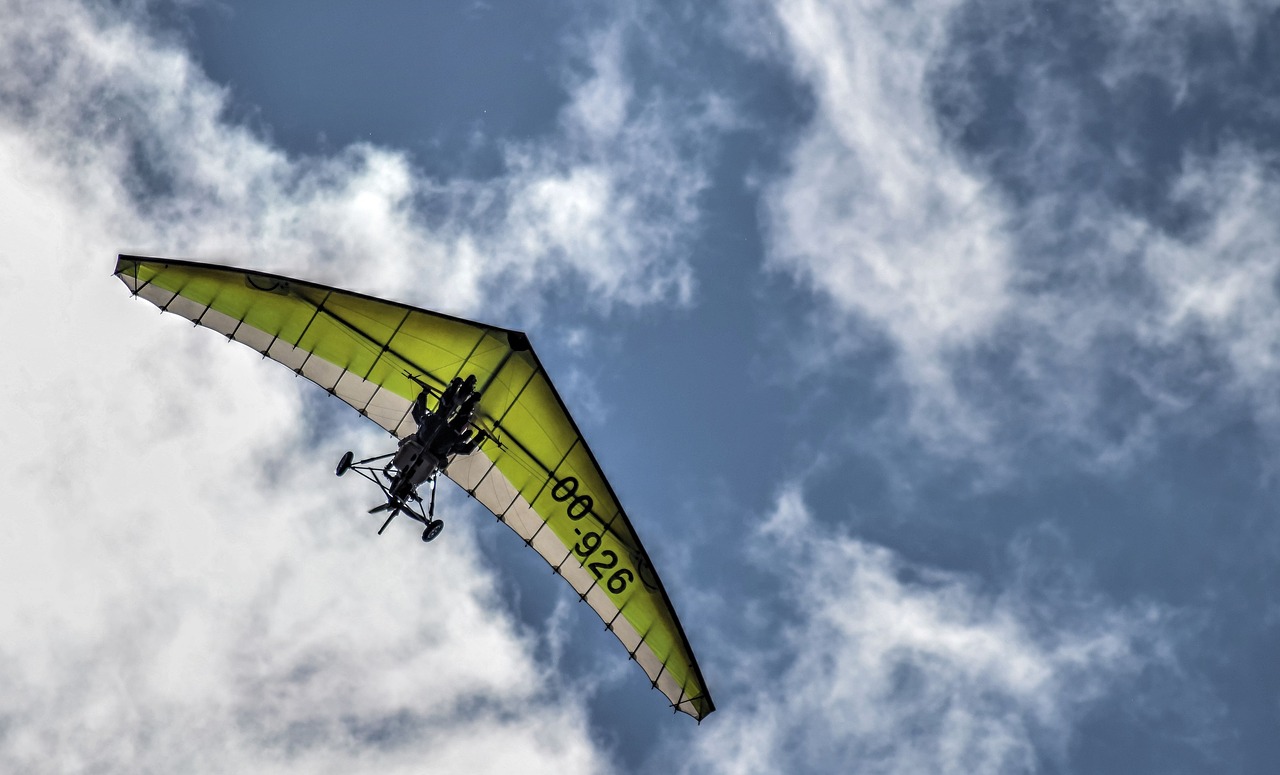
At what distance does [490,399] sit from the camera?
35.6 metres

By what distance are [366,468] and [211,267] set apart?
8.01 meters

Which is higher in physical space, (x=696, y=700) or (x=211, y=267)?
(x=211, y=267)

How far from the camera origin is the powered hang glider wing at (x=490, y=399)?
1355 inches

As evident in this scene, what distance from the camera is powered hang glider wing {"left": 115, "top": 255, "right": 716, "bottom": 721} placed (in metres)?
34.4

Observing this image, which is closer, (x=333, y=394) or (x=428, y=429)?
(x=428, y=429)

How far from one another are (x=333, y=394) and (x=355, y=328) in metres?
3.43

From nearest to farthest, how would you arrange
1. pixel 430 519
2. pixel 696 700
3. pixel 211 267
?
pixel 211 267, pixel 430 519, pixel 696 700

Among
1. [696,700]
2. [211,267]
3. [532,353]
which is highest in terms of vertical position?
[532,353]

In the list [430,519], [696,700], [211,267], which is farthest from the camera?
[696,700]

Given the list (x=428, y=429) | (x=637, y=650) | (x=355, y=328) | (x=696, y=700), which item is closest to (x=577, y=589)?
(x=637, y=650)

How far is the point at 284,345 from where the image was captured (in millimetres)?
36562

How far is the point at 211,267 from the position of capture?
33.4 meters

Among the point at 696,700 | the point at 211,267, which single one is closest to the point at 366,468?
the point at 211,267

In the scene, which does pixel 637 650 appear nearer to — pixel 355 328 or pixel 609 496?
pixel 609 496
